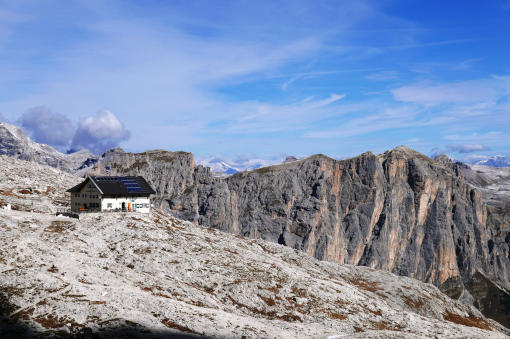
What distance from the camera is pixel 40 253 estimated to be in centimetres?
6931

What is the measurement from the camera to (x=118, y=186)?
99.1 meters

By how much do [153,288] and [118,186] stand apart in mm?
36490

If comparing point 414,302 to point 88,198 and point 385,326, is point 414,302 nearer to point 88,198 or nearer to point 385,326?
point 385,326

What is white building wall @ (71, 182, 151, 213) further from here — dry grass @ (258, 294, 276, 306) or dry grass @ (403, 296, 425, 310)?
dry grass @ (403, 296, 425, 310)

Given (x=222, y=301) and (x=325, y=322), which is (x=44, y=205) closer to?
(x=222, y=301)

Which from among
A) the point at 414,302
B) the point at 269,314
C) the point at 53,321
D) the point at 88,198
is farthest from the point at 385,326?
the point at 88,198

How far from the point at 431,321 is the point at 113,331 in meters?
63.6

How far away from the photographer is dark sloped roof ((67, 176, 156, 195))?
96.6m

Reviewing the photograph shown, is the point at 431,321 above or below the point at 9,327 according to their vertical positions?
below

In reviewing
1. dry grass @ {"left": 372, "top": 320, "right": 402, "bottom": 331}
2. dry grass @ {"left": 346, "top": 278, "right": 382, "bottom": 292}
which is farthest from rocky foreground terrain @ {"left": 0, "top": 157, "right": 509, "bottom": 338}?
dry grass @ {"left": 346, "top": 278, "right": 382, "bottom": 292}

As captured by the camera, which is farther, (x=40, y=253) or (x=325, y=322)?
(x=325, y=322)

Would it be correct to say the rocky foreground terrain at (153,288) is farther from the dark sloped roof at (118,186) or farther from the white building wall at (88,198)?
the dark sloped roof at (118,186)

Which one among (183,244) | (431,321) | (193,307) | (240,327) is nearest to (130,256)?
(183,244)

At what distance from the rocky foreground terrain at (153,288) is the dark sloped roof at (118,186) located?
221 inches
